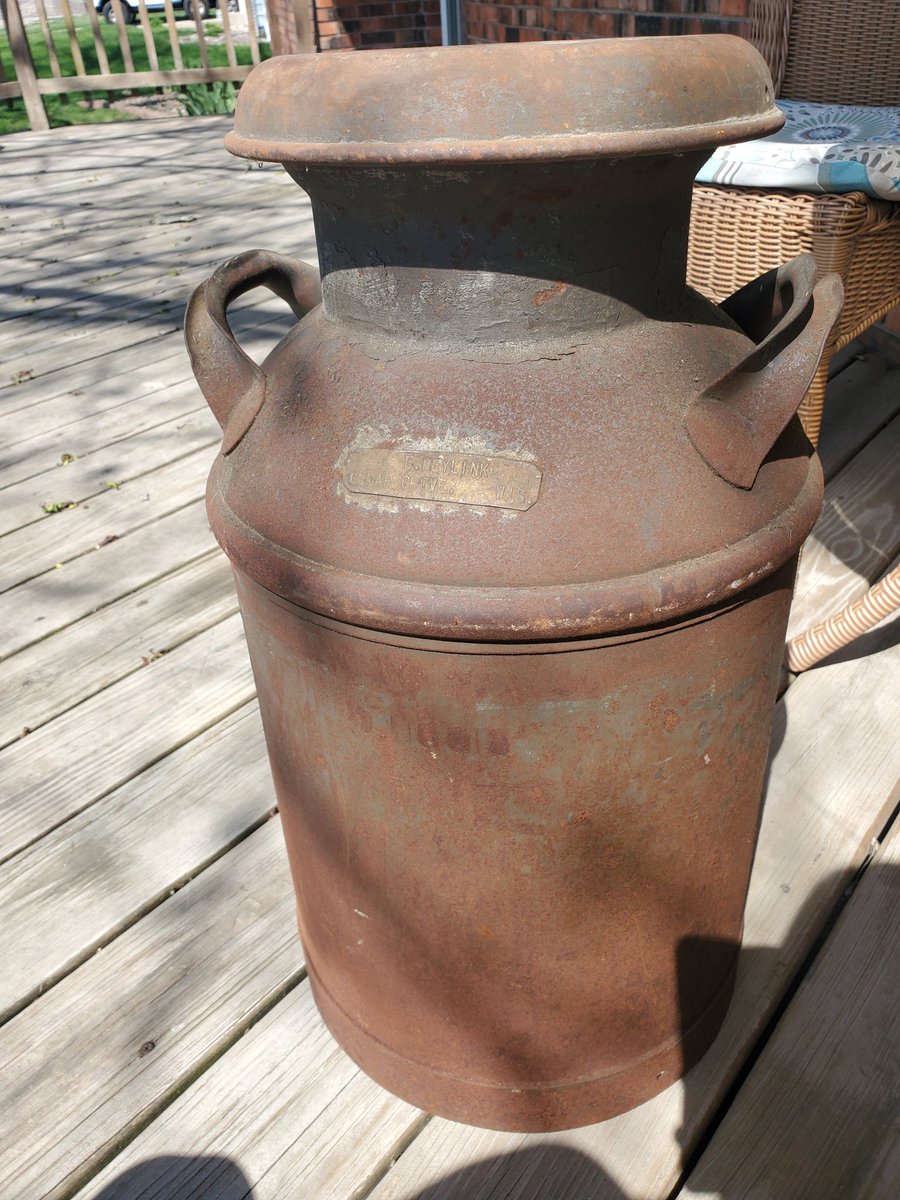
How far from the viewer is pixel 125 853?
180cm

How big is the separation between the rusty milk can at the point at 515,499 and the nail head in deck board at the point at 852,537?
124 centimetres

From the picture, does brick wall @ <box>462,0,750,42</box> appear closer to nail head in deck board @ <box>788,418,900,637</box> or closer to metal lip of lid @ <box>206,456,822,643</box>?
nail head in deck board @ <box>788,418,900,637</box>

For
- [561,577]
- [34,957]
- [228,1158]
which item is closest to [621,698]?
[561,577]

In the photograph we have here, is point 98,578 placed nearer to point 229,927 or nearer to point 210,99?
point 229,927

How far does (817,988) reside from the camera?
1517mm

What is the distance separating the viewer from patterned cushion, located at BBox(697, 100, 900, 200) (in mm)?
2127

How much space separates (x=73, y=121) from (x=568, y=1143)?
857 centimetres

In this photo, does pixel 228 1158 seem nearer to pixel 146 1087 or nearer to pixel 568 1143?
pixel 146 1087

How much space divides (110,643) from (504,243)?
5.45 feet

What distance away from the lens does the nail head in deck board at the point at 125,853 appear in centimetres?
165

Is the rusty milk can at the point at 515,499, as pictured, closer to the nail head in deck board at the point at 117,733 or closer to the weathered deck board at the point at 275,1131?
the weathered deck board at the point at 275,1131

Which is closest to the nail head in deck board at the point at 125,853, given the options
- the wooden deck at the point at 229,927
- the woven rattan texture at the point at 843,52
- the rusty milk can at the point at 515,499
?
the wooden deck at the point at 229,927

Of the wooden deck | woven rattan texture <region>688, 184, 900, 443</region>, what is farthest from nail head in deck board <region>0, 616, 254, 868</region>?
woven rattan texture <region>688, 184, 900, 443</region>

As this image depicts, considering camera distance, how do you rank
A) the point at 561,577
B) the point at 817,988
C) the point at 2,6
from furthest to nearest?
the point at 2,6 < the point at 817,988 < the point at 561,577
